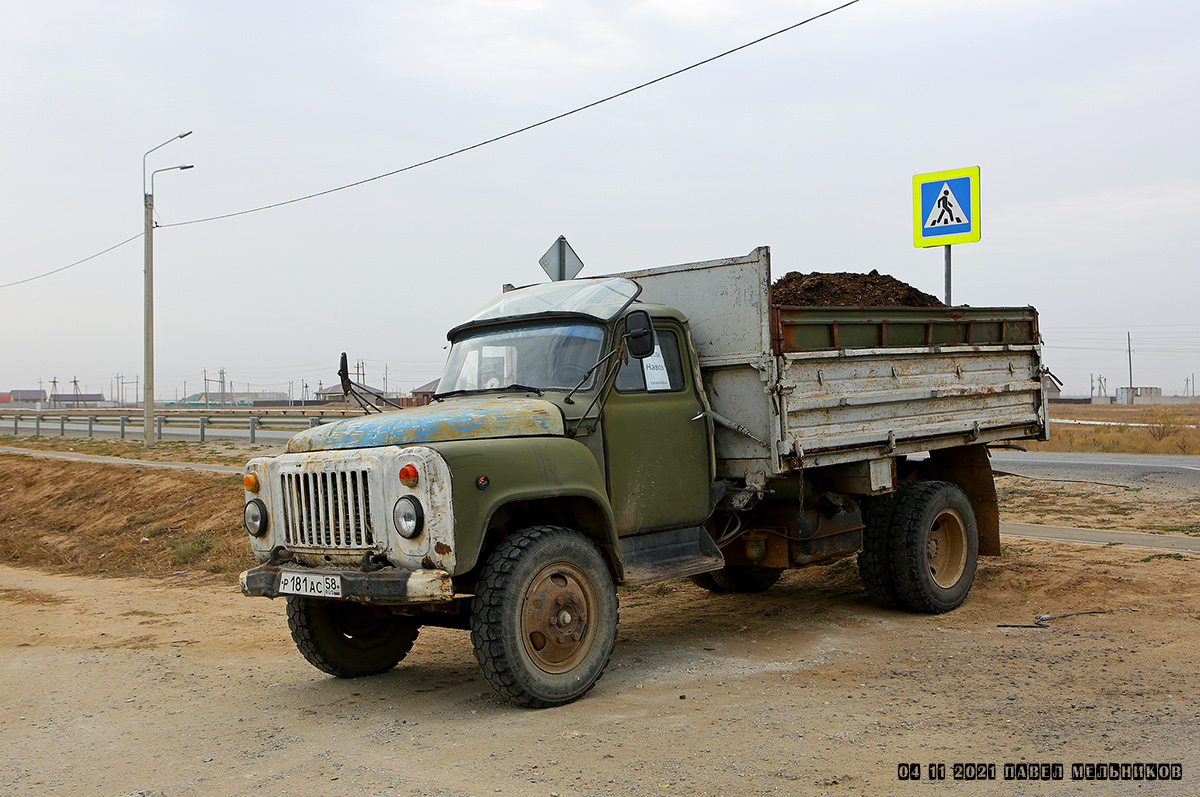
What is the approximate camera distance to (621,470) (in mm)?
6469

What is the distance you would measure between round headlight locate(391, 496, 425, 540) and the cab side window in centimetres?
175

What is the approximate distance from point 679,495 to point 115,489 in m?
14.7

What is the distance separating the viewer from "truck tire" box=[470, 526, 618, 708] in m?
5.48

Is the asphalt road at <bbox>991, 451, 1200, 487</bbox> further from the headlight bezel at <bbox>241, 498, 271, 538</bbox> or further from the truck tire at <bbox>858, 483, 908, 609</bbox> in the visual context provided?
the headlight bezel at <bbox>241, 498, 271, 538</bbox>

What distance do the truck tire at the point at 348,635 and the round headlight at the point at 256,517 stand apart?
18.5 inches

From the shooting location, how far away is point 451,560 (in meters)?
5.32

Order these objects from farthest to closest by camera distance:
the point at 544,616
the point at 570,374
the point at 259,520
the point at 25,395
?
the point at 25,395, the point at 570,374, the point at 259,520, the point at 544,616

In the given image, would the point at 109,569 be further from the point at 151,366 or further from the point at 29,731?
the point at 151,366

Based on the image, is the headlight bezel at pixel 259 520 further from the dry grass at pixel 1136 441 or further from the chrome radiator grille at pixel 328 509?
the dry grass at pixel 1136 441

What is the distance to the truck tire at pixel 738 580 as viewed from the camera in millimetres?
9664

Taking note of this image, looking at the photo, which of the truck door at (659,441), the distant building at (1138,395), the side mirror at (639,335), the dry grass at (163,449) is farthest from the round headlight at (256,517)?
the distant building at (1138,395)

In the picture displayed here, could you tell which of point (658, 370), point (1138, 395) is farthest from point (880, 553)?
point (1138, 395)
